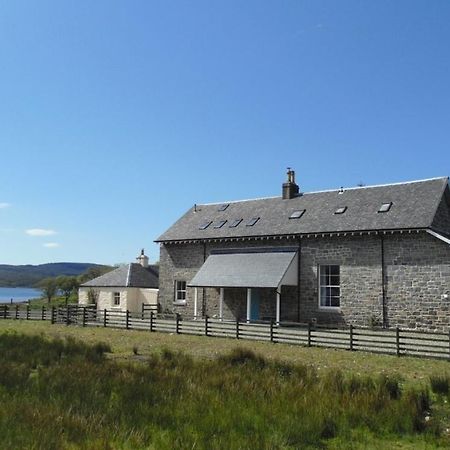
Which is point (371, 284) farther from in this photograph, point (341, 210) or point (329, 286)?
point (341, 210)

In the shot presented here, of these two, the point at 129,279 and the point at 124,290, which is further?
the point at 129,279

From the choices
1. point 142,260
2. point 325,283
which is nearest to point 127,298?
point 142,260

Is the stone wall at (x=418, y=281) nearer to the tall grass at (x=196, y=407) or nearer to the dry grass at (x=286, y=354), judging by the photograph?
the dry grass at (x=286, y=354)

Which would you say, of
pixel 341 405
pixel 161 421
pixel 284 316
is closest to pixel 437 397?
pixel 341 405

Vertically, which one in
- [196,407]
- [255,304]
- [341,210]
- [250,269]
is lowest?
[196,407]

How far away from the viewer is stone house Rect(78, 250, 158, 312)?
3522 cm

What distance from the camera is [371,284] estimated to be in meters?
23.4

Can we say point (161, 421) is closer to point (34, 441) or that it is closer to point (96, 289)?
point (34, 441)

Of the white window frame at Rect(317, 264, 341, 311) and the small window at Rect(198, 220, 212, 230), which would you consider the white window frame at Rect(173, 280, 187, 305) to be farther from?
the white window frame at Rect(317, 264, 341, 311)

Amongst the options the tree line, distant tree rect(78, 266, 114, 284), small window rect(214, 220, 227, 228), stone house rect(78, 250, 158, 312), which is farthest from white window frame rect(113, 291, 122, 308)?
the tree line

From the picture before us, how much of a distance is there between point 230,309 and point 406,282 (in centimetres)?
965

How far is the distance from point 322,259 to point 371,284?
2.72 meters

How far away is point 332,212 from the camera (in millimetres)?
26047

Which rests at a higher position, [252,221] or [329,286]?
[252,221]
